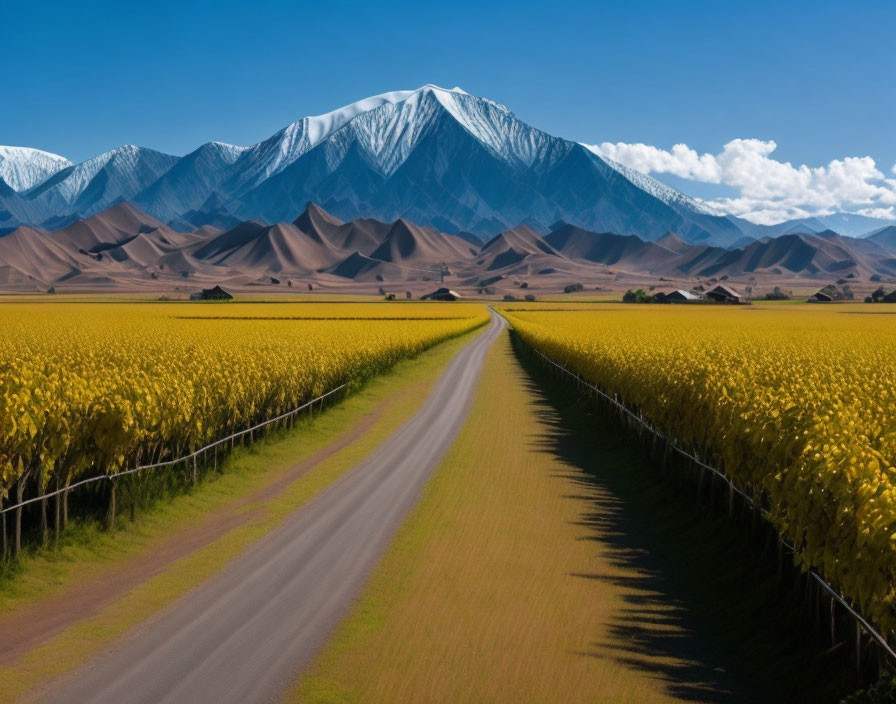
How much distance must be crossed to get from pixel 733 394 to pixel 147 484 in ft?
39.8

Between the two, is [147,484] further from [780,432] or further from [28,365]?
[780,432]

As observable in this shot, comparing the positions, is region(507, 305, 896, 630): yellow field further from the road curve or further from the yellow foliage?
the yellow foliage

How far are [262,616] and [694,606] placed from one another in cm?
620

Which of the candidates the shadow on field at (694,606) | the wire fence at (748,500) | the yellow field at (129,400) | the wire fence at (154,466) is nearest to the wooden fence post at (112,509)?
the wire fence at (154,466)

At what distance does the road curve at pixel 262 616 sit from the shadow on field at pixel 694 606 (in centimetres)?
366

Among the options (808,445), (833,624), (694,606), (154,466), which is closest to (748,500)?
(694,606)

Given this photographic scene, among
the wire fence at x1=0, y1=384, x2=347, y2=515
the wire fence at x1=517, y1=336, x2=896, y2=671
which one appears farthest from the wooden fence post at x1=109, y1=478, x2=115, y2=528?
the wire fence at x1=517, y1=336, x2=896, y2=671

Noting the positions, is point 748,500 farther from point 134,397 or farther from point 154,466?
point 134,397

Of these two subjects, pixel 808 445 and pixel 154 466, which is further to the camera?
pixel 154 466

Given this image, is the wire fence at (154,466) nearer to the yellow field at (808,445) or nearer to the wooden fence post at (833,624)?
the yellow field at (808,445)

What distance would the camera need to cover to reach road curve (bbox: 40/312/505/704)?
9469mm

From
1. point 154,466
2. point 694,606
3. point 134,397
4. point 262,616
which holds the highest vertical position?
point 134,397

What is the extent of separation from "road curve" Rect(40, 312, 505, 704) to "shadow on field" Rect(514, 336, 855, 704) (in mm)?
3662

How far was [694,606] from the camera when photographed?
12.5 metres
